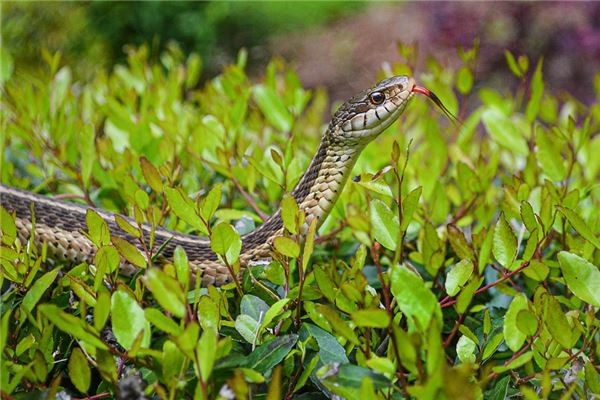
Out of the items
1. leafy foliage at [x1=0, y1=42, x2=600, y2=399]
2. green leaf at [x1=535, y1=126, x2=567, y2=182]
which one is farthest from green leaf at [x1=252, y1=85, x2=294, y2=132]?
green leaf at [x1=535, y1=126, x2=567, y2=182]

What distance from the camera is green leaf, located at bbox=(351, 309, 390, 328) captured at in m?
1.11

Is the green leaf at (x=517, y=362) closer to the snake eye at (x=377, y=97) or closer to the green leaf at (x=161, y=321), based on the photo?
the green leaf at (x=161, y=321)

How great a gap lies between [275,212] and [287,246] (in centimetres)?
62

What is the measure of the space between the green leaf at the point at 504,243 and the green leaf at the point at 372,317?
0.48 metres

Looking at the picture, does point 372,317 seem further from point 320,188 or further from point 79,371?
point 320,188

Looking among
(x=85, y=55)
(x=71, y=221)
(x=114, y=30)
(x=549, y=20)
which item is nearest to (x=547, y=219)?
(x=71, y=221)

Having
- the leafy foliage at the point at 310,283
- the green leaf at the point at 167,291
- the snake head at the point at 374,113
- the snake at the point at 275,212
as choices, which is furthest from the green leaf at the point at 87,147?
the green leaf at the point at 167,291

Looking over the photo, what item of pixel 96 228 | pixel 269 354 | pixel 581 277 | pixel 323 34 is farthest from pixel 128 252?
pixel 323 34

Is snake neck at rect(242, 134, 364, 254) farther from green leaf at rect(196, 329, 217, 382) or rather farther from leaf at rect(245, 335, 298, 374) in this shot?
green leaf at rect(196, 329, 217, 382)

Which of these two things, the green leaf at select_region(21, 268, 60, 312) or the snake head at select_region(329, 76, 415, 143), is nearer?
the green leaf at select_region(21, 268, 60, 312)

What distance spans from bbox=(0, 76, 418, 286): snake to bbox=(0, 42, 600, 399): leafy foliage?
0.19ft

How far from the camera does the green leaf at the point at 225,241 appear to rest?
54.4 inches

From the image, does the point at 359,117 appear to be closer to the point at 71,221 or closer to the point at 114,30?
the point at 71,221

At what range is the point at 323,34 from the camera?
11.0 m
